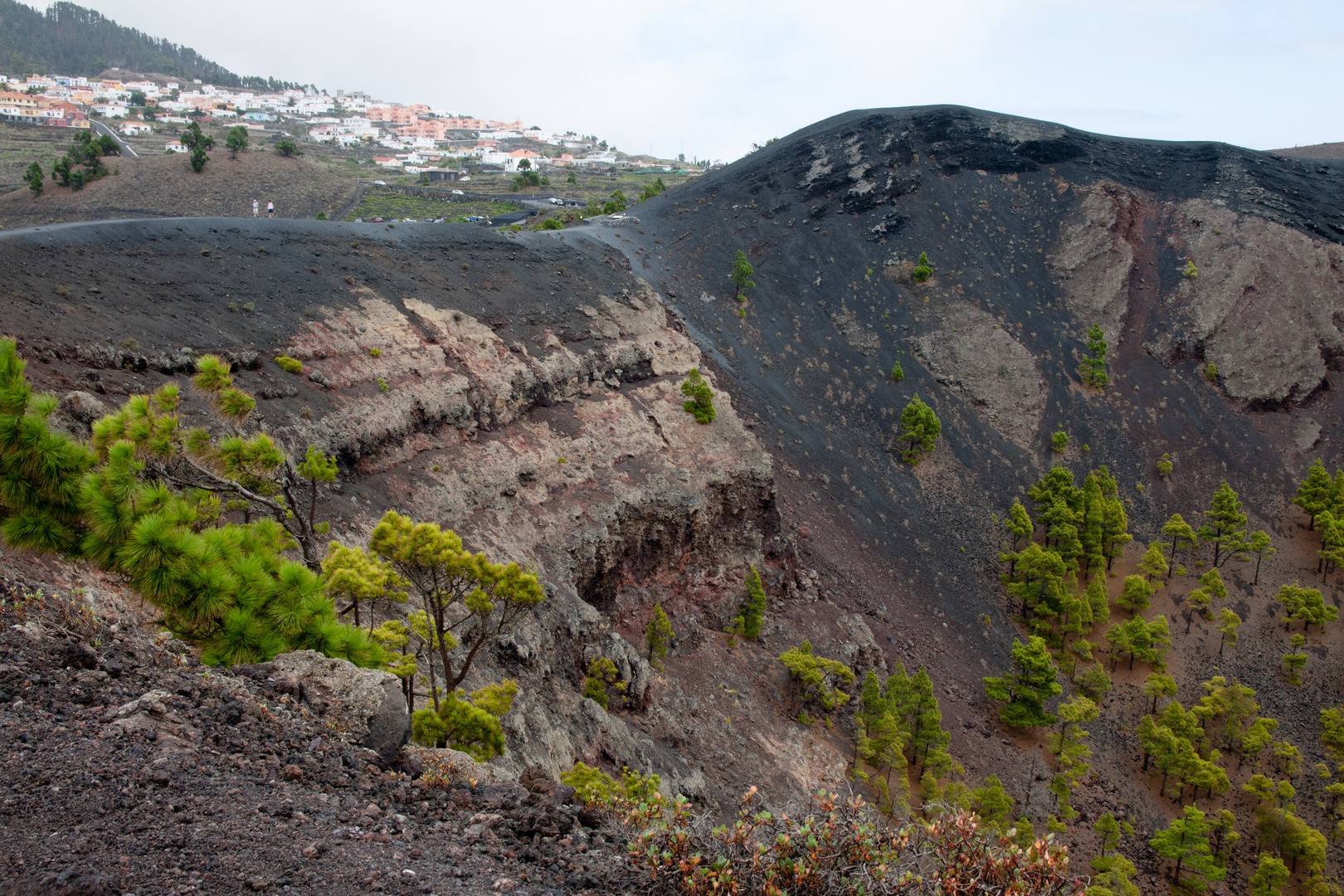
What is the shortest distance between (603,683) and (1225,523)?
161ft

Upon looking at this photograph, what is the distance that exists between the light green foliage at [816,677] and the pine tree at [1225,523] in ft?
111

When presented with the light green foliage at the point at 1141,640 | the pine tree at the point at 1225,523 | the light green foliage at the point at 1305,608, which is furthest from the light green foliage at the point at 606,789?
the light green foliage at the point at 1305,608

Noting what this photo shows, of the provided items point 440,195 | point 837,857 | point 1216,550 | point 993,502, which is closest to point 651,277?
point 993,502

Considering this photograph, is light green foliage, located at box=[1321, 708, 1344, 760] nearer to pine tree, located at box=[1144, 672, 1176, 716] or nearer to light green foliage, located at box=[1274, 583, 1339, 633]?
light green foliage, located at box=[1274, 583, 1339, 633]

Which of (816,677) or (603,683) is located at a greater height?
(603,683)

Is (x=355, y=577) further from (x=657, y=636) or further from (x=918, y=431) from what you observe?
(x=918, y=431)

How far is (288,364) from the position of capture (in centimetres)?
2980

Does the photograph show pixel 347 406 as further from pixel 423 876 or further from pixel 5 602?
pixel 423 876

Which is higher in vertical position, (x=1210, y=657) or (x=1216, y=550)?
(x=1216, y=550)

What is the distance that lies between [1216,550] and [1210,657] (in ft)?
28.0

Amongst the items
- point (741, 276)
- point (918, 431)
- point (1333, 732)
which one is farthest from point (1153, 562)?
point (741, 276)

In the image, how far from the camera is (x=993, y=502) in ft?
180

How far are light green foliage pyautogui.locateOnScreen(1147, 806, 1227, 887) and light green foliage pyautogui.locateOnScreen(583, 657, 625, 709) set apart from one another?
27.3m

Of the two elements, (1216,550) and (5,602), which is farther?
(1216,550)
